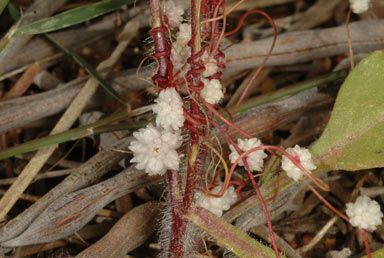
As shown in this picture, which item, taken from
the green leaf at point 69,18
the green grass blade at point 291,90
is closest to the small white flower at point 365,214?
the green grass blade at point 291,90

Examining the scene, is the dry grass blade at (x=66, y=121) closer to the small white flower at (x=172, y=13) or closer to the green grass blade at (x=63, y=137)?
the green grass blade at (x=63, y=137)

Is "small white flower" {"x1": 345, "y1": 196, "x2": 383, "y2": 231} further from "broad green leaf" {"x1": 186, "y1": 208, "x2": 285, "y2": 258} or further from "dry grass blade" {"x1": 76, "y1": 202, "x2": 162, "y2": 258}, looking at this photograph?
"dry grass blade" {"x1": 76, "y1": 202, "x2": 162, "y2": 258}

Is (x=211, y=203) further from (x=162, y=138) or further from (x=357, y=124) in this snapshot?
(x=357, y=124)

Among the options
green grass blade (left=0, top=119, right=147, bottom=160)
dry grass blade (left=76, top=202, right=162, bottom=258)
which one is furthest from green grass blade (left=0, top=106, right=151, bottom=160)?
dry grass blade (left=76, top=202, right=162, bottom=258)

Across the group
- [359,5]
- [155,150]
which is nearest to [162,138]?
[155,150]

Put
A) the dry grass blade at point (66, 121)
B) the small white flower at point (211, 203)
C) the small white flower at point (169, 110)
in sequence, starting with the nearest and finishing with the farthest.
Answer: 1. the small white flower at point (169, 110)
2. the small white flower at point (211, 203)
3. the dry grass blade at point (66, 121)
